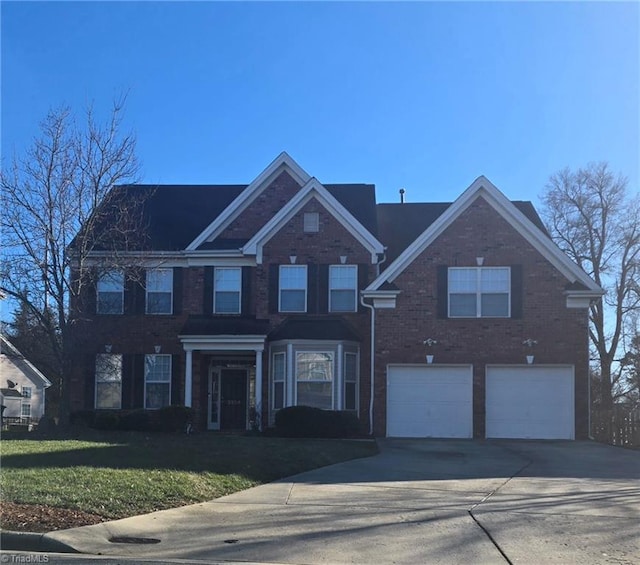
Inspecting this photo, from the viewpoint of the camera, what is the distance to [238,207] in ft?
83.4

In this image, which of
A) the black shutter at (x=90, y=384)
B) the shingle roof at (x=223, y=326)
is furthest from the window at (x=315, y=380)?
the black shutter at (x=90, y=384)

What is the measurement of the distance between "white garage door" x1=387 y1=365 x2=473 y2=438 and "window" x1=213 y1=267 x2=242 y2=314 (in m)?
5.94

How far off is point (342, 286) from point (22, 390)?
28244 mm

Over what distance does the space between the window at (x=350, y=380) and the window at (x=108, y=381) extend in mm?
7776

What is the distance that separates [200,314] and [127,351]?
2835 mm

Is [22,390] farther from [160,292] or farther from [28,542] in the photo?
[28,542]

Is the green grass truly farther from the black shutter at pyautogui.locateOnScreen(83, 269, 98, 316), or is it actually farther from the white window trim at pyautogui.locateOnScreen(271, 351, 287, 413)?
the white window trim at pyautogui.locateOnScreen(271, 351, 287, 413)

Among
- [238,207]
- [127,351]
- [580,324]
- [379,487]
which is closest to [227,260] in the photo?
[238,207]

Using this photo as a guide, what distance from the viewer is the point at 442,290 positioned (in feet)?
72.7

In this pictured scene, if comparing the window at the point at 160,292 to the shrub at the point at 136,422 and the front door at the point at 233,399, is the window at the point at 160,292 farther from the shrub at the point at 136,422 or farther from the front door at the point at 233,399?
the shrub at the point at 136,422

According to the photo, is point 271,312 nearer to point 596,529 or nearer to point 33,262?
point 33,262

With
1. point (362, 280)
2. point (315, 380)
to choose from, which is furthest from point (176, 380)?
point (362, 280)

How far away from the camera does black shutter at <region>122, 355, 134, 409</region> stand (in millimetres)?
24625

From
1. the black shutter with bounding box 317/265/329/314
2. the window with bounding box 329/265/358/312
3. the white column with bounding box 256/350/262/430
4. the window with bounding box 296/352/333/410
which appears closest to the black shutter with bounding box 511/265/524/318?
the window with bounding box 329/265/358/312
